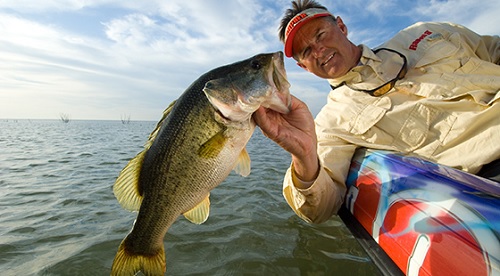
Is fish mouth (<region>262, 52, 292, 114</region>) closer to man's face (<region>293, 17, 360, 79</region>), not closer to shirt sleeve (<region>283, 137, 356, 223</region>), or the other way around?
shirt sleeve (<region>283, 137, 356, 223</region>)

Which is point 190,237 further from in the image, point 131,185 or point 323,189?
point 323,189

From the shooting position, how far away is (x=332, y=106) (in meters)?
3.65

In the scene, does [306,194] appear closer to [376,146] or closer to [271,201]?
[376,146]

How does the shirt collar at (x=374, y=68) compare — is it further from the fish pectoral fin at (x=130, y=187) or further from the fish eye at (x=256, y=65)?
the fish pectoral fin at (x=130, y=187)

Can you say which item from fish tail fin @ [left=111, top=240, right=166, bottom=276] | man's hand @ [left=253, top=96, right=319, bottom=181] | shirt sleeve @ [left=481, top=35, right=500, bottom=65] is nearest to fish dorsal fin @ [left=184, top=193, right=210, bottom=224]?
fish tail fin @ [left=111, top=240, right=166, bottom=276]

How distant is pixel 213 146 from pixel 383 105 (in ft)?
7.24

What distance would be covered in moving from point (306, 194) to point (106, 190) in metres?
4.99

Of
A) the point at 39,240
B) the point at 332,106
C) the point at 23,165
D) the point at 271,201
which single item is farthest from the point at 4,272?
the point at 23,165

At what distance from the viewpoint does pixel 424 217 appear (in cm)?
186

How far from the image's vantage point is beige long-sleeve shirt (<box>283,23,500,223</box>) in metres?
2.42

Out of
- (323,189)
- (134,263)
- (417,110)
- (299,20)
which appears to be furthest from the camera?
(299,20)

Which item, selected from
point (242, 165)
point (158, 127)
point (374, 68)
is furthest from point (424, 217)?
point (158, 127)

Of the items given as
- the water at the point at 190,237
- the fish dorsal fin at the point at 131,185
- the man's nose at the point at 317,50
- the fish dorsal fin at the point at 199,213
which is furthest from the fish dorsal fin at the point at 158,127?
the man's nose at the point at 317,50

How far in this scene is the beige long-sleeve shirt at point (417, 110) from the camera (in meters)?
2.42
